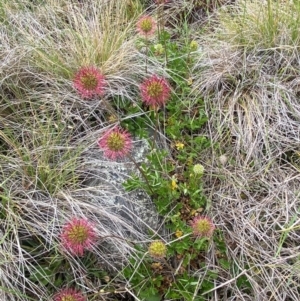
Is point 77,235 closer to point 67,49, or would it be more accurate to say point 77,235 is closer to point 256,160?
point 256,160

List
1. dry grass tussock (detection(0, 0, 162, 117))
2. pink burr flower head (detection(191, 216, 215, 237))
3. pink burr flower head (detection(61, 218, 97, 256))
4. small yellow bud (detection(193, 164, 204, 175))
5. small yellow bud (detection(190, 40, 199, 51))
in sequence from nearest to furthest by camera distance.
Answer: pink burr flower head (detection(61, 218, 97, 256)) < pink burr flower head (detection(191, 216, 215, 237)) < small yellow bud (detection(193, 164, 204, 175)) < dry grass tussock (detection(0, 0, 162, 117)) < small yellow bud (detection(190, 40, 199, 51))

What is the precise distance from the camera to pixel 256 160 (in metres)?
1.97

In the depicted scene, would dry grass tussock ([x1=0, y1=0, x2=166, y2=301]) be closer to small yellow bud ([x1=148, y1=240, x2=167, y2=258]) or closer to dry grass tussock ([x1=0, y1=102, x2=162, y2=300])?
dry grass tussock ([x1=0, y1=102, x2=162, y2=300])

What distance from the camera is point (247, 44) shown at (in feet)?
7.51

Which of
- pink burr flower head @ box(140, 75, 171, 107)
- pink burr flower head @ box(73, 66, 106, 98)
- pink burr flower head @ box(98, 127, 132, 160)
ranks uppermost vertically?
pink burr flower head @ box(73, 66, 106, 98)

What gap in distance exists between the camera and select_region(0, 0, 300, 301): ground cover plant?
→ 1723mm

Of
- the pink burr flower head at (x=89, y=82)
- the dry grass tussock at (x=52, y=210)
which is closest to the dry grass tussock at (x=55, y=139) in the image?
the dry grass tussock at (x=52, y=210)

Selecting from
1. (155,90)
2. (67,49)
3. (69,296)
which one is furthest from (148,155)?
(67,49)

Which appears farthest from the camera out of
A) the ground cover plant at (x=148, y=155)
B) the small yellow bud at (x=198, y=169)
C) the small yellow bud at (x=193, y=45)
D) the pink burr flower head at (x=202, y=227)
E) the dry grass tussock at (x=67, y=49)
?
the small yellow bud at (x=193, y=45)

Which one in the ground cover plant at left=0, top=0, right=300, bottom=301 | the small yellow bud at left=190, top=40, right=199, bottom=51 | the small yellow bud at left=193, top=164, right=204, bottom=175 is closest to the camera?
the ground cover plant at left=0, top=0, right=300, bottom=301

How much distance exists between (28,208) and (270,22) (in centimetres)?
121

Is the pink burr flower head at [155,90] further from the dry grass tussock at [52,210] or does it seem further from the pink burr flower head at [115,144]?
the dry grass tussock at [52,210]

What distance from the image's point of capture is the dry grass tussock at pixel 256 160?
1733mm

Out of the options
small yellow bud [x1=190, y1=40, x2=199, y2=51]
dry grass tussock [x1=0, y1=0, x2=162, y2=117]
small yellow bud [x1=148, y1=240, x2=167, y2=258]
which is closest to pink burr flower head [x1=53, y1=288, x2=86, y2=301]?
small yellow bud [x1=148, y1=240, x2=167, y2=258]
